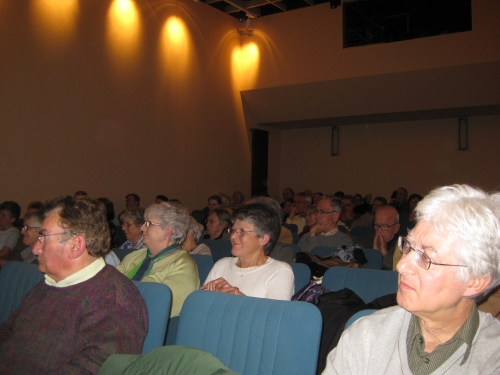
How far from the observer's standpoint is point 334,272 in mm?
2705

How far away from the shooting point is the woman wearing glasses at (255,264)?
2484 millimetres

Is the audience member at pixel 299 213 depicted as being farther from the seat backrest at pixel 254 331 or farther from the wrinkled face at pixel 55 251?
the wrinkled face at pixel 55 251

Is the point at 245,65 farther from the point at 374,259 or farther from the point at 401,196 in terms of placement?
the point at 374,259

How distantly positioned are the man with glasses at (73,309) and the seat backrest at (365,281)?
47.9 inches

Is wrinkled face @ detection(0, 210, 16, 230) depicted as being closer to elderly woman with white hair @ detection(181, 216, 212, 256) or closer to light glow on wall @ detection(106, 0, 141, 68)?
elderly woman with white hair @ detection(181, 216, 212, 256)

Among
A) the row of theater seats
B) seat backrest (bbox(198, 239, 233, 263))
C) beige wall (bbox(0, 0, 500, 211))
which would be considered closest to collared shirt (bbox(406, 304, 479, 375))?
the row of theater seats

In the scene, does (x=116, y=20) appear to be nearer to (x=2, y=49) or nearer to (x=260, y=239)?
(x=2, y=49)

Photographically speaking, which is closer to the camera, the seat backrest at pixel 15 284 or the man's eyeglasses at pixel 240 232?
the seat backrest at pixel 15 284

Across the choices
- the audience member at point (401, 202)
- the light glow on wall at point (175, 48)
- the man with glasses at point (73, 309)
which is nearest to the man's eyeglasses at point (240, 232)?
the man with glasses at point (73, 309)

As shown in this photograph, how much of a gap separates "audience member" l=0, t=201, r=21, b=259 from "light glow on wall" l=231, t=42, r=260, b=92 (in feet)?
→ 24.7

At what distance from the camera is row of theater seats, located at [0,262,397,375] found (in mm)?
1737

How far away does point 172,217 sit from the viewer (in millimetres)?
3051

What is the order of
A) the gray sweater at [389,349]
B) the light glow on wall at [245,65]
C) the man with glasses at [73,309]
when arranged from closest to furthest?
the gray sweater at [389,349] → the man with glasses at [73,309] → the light glow on wall at [245,65]

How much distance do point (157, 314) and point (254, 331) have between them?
47cm
